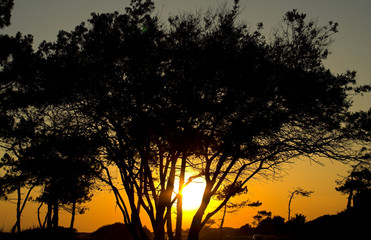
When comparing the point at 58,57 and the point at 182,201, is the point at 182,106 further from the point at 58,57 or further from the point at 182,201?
the point at 58,57

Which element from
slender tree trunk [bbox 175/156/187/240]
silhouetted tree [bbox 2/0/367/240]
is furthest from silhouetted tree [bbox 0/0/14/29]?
slender tree trunk [bbox 175/156/187/240]

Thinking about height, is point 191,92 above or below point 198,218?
above

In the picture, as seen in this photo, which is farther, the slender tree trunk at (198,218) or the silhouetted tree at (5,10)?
the silhouetted tree at (5,10)

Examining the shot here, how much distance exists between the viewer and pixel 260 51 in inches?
623

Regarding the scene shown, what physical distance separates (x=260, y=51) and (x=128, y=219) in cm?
966

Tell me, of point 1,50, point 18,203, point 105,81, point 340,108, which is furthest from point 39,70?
point 18,203

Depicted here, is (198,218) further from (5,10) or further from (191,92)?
(5,10)

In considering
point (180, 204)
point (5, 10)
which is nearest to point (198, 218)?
point (180, 204)

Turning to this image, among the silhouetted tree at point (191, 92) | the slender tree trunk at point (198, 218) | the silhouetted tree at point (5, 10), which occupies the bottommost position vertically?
the slender tree trunk at point (198, 218)

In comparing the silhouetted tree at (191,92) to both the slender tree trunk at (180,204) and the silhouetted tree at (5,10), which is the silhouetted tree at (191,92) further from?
the silhouetted tree at (5,10)

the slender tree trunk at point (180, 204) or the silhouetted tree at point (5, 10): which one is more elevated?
the silhouetted tree at point (5, 10)

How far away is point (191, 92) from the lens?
15.1 meters

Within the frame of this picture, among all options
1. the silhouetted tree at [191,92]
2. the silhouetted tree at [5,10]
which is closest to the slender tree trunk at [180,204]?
the silhouetted tree at [191,92]

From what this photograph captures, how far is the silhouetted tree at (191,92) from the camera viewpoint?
15.3 metres
